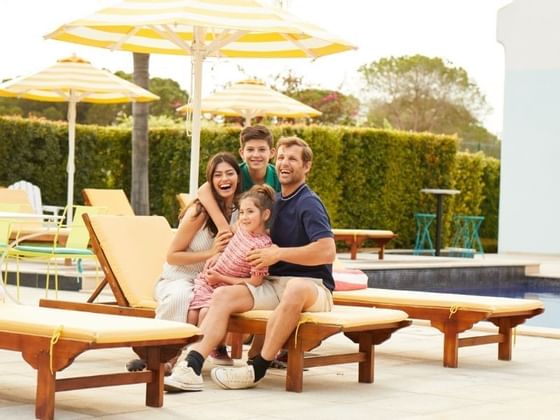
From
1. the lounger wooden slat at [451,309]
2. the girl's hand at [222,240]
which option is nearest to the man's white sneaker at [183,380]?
the girl's hand at [222,240]

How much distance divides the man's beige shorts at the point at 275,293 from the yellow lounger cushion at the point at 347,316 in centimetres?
6

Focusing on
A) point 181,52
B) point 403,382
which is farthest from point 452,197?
point 403,382

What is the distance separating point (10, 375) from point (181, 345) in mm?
1396

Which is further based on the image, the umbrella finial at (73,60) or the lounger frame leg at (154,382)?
the umbrella finial at (73,60)

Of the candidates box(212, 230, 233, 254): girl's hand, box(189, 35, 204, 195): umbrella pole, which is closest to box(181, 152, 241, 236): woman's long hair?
box(212, 230, 233, 254): girl's hand

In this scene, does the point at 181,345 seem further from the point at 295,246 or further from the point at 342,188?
the point at 342,188

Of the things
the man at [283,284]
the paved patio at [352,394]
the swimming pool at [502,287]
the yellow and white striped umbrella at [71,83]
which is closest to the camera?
the paved patio at [352,394]

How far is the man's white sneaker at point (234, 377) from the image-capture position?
6.17 metres

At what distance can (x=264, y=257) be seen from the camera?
627 centimetres

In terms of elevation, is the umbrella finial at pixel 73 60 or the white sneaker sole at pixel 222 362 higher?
the umbrella finial at pixel 73 60

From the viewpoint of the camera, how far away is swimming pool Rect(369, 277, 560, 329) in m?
14.1

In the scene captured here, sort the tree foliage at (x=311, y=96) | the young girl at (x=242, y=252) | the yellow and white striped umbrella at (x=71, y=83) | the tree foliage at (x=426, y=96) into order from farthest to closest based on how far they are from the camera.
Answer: the tree foliage at (x=426, y=96), the tree foliage at (x=311, y=96), the yellow and white striped umbrella at (x=71, y=83), the young girl at (x=242, y=252)

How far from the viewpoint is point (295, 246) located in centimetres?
639

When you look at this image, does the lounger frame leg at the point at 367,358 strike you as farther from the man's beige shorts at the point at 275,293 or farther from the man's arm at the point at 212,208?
the man's arm at the point at 212,208
